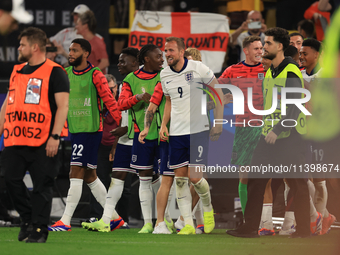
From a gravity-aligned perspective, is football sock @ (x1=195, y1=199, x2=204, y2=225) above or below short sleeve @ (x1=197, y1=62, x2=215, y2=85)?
below

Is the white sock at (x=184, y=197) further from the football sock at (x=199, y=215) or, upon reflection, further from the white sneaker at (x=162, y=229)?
the football sock at (x=199, y=215)

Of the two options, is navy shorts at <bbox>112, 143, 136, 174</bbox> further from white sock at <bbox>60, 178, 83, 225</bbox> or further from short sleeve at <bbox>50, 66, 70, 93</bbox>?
short sleeve at <bbox>50, 66, 70, 93</bbox>

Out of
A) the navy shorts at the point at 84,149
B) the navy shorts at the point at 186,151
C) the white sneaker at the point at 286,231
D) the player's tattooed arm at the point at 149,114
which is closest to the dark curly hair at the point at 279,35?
the navy shorts at the point at 186,151

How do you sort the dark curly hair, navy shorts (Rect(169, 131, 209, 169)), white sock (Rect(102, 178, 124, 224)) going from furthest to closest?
white sock (Rect(102, 178, 124, 224)), navy shorts (Rect(169, 131, 209, 169)), the dark curly hair

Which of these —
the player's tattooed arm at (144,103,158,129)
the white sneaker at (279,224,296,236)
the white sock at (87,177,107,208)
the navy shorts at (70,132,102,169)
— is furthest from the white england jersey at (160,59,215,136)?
the white sneaker at (279,224,296,236)

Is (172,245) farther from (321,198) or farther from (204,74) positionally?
(321,198)

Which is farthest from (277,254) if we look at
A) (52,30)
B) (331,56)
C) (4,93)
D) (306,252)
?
(52,30)

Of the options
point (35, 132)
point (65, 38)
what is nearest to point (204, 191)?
point (35, 132)

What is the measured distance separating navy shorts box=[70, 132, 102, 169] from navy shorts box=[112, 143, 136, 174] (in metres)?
0.29

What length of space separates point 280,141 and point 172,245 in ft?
4.67

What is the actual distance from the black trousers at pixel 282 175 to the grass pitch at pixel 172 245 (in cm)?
20

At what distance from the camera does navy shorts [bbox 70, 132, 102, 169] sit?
6.09 metres

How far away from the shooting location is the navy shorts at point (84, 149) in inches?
240

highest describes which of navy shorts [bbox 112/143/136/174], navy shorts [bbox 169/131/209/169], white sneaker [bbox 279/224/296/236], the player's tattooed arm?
the player's tattooed arm
